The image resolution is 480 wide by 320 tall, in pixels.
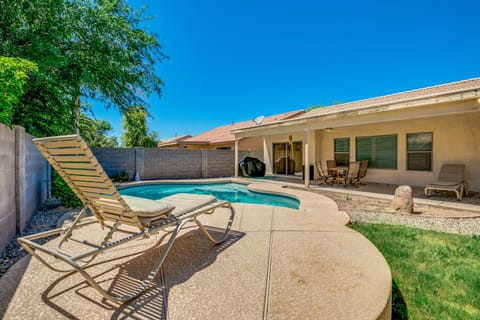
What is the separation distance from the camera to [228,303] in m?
2.03

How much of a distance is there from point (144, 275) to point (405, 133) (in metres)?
10.6

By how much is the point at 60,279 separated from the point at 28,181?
3.41m

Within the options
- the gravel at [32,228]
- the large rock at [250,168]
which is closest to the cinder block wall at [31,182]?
the gravel at [32,228]

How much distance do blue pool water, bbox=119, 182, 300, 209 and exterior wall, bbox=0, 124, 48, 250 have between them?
4750mm

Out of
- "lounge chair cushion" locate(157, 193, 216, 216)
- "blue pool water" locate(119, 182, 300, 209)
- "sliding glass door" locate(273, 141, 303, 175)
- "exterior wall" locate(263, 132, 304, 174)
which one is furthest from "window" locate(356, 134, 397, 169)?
"lounge chair cushion" locate(157, 193, 216, 216)

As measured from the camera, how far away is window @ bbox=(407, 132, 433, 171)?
29.7 ft

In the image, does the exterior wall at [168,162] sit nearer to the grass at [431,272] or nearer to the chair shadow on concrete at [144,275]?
the chair shadow on concrete at [144,275]

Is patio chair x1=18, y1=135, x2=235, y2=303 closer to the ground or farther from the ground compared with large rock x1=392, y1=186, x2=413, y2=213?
farther from the ground

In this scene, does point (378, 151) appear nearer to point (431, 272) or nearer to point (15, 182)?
point (431, 272)

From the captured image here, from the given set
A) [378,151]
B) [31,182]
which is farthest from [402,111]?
[31,182]

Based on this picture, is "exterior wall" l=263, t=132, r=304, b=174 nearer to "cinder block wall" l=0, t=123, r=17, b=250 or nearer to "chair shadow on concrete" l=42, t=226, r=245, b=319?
"chair shadow on concrete" l=42, t=226, r=245, b=319

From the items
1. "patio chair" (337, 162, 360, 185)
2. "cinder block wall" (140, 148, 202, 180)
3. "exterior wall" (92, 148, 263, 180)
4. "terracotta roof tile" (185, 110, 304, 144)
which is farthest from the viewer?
"terracotta roof tile" (185, 110, 304, 144)

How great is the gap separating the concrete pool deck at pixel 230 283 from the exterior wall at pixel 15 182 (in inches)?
43.1

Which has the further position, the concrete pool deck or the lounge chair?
the lounge chair
